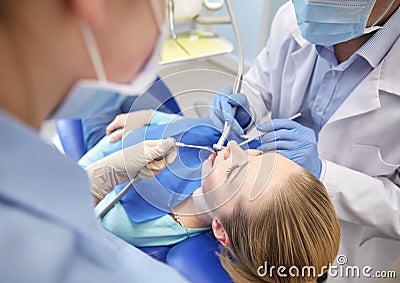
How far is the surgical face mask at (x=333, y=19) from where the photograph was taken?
3.23ft

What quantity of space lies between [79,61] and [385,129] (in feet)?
2.77

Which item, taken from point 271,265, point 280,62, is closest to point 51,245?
point 271,265

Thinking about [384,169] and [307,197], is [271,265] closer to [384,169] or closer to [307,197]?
[307,197]

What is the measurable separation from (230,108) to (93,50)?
60cm

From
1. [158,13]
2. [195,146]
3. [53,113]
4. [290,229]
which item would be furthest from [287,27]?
[53,113]

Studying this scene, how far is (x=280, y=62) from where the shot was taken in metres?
1.32

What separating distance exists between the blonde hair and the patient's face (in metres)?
0.02

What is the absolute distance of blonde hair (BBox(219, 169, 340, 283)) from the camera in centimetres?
98

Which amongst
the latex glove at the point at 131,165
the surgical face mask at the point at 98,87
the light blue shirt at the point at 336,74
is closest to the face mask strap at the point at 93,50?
the surgical face mask at the point at 98,87

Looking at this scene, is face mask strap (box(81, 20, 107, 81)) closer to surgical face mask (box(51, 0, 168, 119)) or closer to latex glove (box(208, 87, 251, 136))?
surgical face mask (box(51, 0, 168, 119))

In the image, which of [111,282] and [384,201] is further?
[384,201]

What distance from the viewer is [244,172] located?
104 cm

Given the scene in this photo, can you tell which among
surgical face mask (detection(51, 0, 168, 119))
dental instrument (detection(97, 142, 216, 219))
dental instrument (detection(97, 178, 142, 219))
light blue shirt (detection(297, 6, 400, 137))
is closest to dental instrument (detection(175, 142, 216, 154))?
dental instrument (detection(97, 142, 216, 219))

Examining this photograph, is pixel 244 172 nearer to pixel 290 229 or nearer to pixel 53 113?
pixel 290 229
